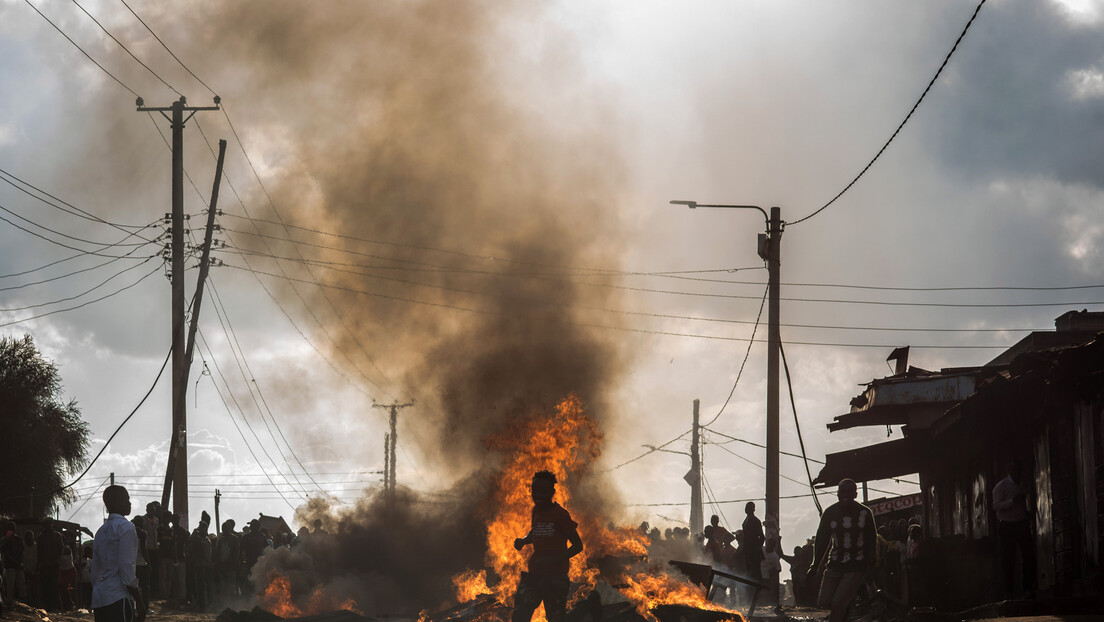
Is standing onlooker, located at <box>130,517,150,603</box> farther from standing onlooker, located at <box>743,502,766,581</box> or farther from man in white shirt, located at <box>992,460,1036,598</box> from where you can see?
man in white shirt, located at <box>992,460,1036,598</box>

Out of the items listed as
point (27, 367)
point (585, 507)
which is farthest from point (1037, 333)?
point (27, 367)

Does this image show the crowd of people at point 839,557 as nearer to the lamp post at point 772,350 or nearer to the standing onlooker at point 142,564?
the lamp post at point 772,350

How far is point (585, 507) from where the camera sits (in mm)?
19734

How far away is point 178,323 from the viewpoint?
28.2 m

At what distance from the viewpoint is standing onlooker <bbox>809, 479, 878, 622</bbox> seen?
42.3ft

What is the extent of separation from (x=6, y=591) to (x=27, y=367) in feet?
80.7

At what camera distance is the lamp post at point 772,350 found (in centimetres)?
2066

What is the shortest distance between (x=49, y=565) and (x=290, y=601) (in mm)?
4294

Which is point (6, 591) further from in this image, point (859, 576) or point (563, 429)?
point (859, 576)

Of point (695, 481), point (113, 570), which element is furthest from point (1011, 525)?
point (695, 481)

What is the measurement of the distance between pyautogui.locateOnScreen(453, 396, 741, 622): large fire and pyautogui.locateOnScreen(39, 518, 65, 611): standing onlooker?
6.96 metres

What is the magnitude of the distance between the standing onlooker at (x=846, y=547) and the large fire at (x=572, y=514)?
2.27 m

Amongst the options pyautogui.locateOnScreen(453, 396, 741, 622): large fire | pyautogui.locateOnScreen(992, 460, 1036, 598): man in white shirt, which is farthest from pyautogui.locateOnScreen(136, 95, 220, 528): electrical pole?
pyautogui.locateOnScreen(992, 460, 1036, 598): man in white shirt

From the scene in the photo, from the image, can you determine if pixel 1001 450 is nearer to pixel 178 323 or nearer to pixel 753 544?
pixel 753 544
